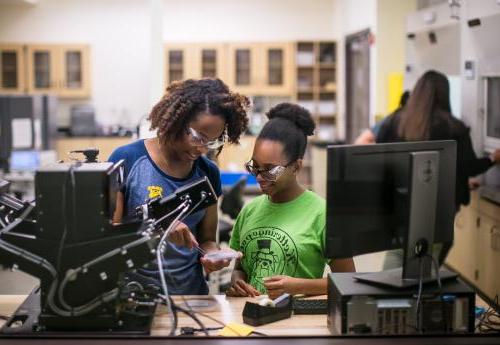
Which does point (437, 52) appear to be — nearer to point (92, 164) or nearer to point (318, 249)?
point (318, 249)

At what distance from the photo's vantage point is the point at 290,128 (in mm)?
2111

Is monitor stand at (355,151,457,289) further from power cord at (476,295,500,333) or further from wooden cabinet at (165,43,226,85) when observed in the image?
wooden cabinet at (165,43,226,85)

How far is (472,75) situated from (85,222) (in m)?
3.60

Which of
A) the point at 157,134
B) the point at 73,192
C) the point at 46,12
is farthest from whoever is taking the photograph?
the point at 46,12

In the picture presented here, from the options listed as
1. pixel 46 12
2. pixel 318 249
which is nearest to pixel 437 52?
pixel 318 249

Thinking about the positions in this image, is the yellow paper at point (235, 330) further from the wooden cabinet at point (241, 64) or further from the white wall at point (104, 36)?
the white wall at point (104, 36)

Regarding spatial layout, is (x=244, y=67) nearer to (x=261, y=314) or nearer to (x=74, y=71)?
(x=74, y=71)

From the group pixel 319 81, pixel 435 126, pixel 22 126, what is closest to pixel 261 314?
pixel 435 126

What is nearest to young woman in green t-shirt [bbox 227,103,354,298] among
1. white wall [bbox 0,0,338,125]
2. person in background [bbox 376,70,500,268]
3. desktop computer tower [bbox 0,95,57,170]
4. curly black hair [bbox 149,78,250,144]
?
curly black hair [bbox 149,78,250,144]

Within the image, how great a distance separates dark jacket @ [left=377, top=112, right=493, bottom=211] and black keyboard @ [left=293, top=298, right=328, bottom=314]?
216cm

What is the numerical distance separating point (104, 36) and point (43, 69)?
95 centimetres

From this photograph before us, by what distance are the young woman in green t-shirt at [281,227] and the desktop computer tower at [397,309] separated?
0.33 metres

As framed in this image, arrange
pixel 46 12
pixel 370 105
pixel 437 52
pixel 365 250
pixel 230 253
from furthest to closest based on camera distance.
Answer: pixel 46 12 → pixel 370 105 → pixel 437 52 → pixel 230 253 → pixel 365 250

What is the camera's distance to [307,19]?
373 inches
